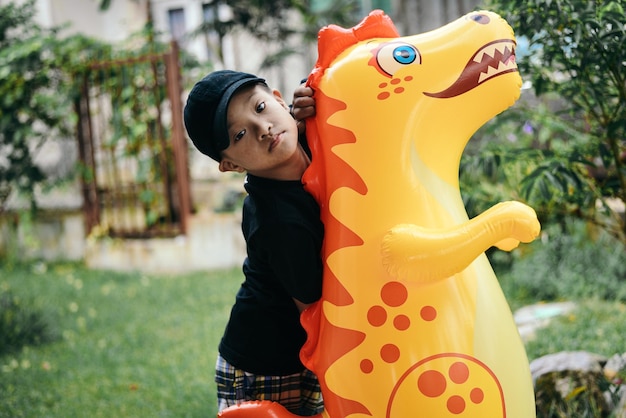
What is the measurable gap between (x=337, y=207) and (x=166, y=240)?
581 cm

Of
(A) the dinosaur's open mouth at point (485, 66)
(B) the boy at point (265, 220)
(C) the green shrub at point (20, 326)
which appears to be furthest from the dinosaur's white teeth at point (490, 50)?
(C) the green shrub at point (20, 326)

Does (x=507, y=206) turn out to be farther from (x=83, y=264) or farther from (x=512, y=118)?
(x=83, y=264)

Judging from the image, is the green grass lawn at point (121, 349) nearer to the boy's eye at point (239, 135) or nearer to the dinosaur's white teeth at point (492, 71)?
the boy's eye at point (239, 135)

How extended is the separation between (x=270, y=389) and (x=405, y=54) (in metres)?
1.01

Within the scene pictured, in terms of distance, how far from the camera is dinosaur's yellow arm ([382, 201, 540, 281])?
1513mm

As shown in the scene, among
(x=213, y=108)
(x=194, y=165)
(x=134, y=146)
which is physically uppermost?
(x=134, y=146)

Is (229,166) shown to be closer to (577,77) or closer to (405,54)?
(405,54)

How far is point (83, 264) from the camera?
767 cm

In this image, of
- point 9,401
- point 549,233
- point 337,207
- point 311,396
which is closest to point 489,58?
point 337,207

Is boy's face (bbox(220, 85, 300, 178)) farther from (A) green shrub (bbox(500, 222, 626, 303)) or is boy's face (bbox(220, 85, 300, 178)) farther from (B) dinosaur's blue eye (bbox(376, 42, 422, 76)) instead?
(A) green shrub (bbox(500, 222, 626, 303))

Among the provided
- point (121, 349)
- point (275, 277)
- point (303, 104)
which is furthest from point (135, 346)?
point (303, 104)

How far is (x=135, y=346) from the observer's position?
14.9 ft

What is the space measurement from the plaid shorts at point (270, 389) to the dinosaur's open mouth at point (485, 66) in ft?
3.02

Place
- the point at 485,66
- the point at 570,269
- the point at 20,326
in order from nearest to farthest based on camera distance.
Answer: the point at 485,66 < the point at 20,326 < the point at 570,269
